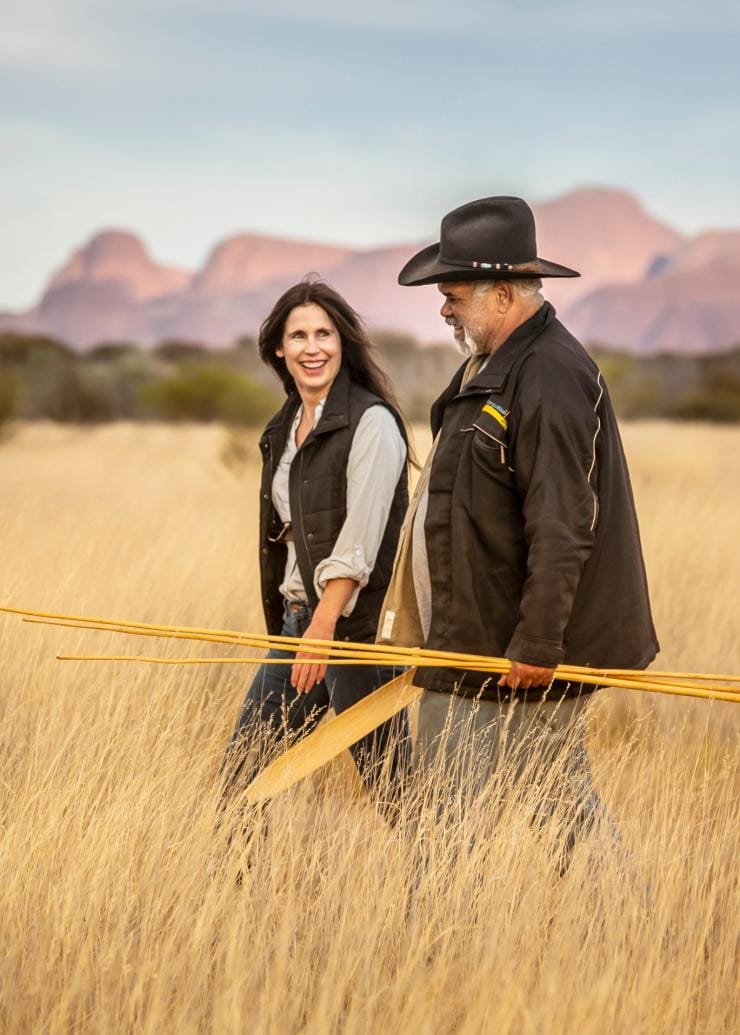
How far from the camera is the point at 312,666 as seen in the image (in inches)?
154

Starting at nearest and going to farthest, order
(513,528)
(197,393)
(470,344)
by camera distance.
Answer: (513,528) → (470,344) → (197,393)

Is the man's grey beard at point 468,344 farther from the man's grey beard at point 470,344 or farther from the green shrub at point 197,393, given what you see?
the green shrub at point 197,393

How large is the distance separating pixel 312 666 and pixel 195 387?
1360 inches

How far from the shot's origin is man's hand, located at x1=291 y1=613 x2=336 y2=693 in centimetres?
382

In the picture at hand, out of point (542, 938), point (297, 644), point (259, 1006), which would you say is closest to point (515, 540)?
point (297, 644)

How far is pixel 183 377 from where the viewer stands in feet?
128

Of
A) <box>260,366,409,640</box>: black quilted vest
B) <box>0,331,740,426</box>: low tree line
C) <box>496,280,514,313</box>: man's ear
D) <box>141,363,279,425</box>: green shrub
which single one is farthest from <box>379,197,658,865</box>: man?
<box>141,363,279,425</box>: green shrub

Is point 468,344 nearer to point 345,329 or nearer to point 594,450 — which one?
point 594,450

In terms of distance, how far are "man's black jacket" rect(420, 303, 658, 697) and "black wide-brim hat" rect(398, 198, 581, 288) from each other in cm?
A: 14

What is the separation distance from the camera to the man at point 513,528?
3166 mm

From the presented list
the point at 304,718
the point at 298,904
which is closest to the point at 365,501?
the point at 304,718

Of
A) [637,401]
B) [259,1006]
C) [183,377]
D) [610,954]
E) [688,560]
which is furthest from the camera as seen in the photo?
[637,401]

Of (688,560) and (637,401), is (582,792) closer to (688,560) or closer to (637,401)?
(688,560)

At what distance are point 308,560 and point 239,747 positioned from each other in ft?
2.25
